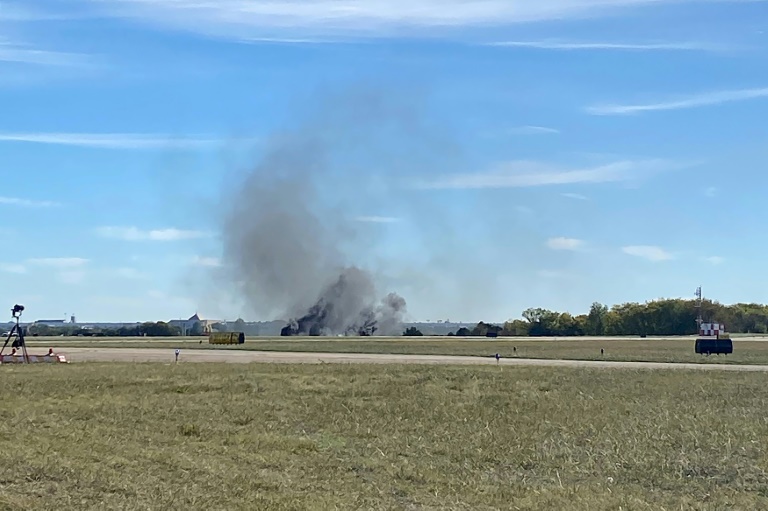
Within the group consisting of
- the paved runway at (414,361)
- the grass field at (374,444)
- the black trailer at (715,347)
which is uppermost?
the black trailer at (715,347)

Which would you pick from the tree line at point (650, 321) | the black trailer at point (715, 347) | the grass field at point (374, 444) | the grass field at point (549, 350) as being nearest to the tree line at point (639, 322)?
the tree line at point (650, 321)

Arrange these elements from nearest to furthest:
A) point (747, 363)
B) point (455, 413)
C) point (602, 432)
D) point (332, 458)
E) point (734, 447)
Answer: point (332, 458) → point (734, 447) → point (602, 432) → point (455, 413) → point (747, 363)

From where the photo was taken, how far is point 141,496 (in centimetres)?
1298

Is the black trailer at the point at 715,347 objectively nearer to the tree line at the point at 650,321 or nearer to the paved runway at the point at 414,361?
the paved runway at the point at 414,361

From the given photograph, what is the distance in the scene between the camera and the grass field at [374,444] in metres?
13.5

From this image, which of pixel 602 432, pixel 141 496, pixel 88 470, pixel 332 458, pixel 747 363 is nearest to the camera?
pixel 141 496

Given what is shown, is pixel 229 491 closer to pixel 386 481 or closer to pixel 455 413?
pixel 386 481

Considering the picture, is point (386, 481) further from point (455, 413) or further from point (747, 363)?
point (747, 363)

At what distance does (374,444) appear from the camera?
18922 millimetres

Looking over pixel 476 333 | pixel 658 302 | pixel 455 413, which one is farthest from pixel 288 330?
pixel 455 413

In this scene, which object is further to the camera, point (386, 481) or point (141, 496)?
point (386, 481)

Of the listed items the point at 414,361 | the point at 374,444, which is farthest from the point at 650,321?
the point at 374,444

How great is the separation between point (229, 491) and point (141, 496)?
1.27 m

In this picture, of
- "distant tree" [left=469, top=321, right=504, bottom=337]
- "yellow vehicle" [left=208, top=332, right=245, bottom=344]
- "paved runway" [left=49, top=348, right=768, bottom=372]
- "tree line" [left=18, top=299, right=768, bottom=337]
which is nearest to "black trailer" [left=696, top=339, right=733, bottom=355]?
"paved runway" [left=49, top=348, right=768, bottom=372]
